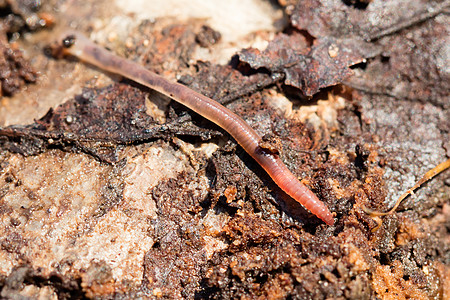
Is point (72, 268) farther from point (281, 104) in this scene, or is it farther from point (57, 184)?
point (281, 104)

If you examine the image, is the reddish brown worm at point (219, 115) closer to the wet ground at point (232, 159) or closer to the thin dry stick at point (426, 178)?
the wet ground at point (232, 159)

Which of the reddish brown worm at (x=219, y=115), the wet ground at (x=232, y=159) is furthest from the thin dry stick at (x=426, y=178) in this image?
the reddish brown worm at (x=219, y=115)

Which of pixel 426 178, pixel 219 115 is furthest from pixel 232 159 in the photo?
pixel 426 178

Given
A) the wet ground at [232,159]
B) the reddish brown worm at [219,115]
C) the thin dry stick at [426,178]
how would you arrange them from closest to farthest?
the wet ground at [232,159]
the reddish brown worm at [219,115]
the thin dry stick at [426,178]

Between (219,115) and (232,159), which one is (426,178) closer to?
(232,159)

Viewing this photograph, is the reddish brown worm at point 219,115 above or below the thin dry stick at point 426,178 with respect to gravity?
above

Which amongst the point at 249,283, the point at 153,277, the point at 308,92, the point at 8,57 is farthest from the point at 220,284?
the point at 8,57

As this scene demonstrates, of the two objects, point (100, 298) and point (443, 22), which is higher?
point (443, 22)

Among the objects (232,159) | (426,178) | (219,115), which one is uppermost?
(219,115)
